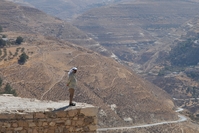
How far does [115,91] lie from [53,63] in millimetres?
10605

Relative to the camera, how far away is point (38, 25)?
112562 millimetres

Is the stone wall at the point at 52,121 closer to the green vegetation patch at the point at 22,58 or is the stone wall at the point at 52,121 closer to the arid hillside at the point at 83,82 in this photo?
the arid hillside at the point at 83,82

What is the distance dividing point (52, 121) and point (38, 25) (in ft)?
349

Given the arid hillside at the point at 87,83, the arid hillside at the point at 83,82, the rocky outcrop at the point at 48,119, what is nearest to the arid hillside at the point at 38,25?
the arid hillside at the point at 83,82

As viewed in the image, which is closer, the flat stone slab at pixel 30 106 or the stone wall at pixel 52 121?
the stone wall at pixel 52 121

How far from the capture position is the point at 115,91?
49.8 metres

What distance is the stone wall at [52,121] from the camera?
8844mm

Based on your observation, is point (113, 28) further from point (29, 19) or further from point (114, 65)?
point (114, 65)

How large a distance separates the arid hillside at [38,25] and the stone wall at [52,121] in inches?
3642

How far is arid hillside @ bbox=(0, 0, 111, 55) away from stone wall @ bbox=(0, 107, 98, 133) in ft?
304

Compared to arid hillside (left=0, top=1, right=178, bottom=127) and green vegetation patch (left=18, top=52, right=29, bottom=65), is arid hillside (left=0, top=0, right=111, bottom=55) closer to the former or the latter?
arid hillside (left=0, top=1, right=178, bottom=127)

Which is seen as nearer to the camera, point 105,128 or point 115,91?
point 105,128

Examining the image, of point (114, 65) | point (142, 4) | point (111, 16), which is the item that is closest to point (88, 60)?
point (114, 65)

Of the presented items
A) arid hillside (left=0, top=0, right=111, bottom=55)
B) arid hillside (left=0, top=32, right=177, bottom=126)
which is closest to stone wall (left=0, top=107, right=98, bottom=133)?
arid hillside (left=0, top=32, right=177, bottom=126)
